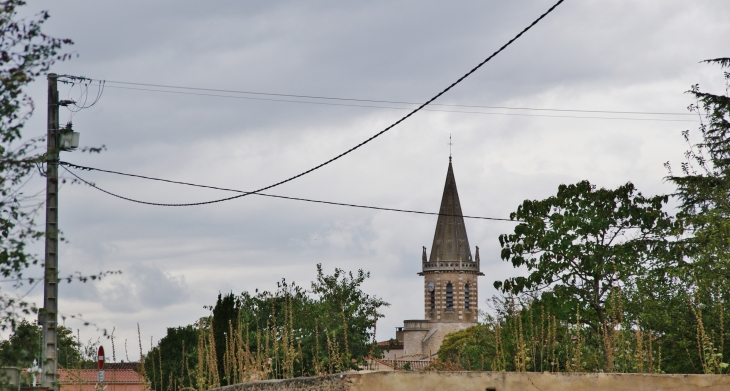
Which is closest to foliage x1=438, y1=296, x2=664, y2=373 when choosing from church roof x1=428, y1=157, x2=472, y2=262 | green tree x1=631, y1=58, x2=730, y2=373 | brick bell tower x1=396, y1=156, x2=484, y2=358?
A: green tree x1=631, y1=58, x2=730, y2=373

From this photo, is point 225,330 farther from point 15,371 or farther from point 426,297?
point 426,297

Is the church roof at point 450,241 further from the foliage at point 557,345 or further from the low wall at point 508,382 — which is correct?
the low wall at point 508,382

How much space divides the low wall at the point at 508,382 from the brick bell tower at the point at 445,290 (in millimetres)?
88516

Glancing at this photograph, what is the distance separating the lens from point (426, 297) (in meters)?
106

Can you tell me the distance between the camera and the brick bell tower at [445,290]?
332ft

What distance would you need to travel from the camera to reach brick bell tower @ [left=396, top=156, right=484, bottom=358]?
101125 millimetres

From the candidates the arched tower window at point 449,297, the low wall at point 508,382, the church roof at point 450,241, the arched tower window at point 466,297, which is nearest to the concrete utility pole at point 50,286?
the low wall at point 508,382

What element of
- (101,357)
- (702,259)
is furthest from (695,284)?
(101,357)

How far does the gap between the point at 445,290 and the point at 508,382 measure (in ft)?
311

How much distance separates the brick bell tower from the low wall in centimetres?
8852

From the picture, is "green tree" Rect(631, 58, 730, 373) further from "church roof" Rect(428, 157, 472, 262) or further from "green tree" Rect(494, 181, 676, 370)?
"church roof" Rect(428, 157, 472, 262)

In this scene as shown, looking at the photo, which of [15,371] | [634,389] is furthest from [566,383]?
[15,371]

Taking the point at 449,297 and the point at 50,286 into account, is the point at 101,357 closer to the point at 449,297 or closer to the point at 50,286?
the point at 50,286

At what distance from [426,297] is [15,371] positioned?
98.3 m
